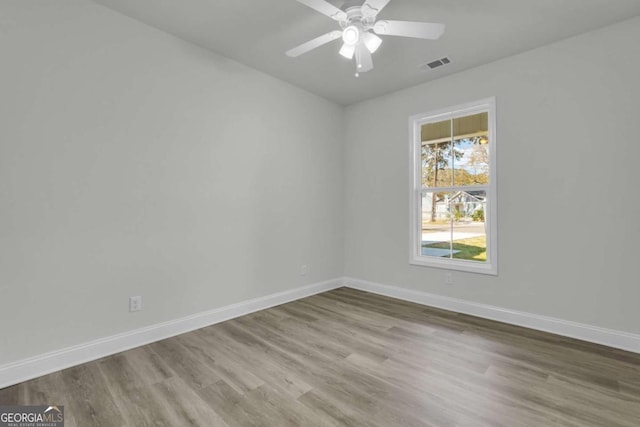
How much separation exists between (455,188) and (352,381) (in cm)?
250

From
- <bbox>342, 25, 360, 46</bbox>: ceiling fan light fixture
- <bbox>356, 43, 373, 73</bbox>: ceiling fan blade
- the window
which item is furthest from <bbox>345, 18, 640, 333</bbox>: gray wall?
<bbox>342, 25, 360, 46</bbox>: ceiling fan light fixture

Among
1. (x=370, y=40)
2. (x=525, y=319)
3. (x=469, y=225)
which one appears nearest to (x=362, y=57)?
(x=370, y=40)

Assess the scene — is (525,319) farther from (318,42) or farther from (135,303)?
(135,303)

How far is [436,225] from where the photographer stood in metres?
3.72

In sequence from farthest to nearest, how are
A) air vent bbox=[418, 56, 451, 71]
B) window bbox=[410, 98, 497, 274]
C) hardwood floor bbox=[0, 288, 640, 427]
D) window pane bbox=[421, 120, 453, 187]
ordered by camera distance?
window pane bbox=[421, 120, 453, 187] → window bbox=[410, 98, 497, 274] → air vent bbox=[418, 56, 451, 71] → hardwood floor bbox=[0, 288, 640, 427]

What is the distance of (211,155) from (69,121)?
3.67 feet

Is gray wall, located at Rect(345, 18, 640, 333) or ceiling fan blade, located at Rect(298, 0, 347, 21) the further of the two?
gray wall, located at Rect(345, 18, 640, 333)

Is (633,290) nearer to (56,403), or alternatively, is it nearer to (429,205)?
(429,205)

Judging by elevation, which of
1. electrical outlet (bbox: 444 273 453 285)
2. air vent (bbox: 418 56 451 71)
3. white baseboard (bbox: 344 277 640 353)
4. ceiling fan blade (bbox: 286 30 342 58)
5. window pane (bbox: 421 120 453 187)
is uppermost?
air vent (bbox: 418 56 451 71)

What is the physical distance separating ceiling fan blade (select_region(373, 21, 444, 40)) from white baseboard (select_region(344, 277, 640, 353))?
2.70 m

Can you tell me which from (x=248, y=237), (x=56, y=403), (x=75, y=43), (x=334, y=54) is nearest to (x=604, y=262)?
(x=334, y=54)

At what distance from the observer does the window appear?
128 inches

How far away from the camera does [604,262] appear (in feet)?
8.44

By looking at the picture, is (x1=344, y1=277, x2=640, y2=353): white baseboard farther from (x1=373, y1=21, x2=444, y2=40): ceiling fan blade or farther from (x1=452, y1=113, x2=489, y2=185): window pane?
(x1=373, y1=21, x2=444, y2=40): ceiling fan blade
